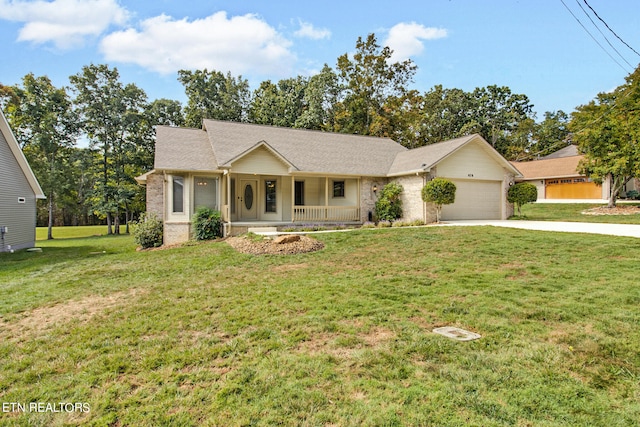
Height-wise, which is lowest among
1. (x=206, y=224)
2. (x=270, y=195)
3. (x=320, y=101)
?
(x=206, y=224)

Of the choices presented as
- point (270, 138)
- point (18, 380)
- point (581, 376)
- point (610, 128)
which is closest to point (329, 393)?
point (581, 376)

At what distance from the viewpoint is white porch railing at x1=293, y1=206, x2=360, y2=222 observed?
17.5 m

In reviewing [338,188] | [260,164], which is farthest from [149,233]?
[338,188]

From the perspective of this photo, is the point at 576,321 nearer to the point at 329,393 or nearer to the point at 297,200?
the point at 329,393

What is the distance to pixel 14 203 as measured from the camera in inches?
624

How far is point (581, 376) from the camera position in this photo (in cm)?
331

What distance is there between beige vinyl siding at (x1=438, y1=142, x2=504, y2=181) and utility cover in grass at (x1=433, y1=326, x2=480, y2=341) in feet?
46.1

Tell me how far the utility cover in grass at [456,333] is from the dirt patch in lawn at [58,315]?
4.98 metres

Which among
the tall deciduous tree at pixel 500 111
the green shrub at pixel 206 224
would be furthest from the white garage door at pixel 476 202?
the tall deciduous tree at pixel 500 111

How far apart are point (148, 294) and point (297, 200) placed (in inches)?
505

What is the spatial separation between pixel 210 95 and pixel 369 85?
49.1 ft

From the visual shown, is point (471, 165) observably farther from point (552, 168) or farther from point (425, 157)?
point (552, 168)

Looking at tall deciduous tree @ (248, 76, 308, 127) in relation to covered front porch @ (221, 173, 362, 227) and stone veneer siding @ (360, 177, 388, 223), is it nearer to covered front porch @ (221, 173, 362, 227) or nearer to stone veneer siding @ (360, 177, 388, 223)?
covered front porch @ (221, 173, 362, 227)

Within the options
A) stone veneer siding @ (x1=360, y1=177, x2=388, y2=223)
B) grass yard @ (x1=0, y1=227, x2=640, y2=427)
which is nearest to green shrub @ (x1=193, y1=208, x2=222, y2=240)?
grass yard @ (x1=0, y1=227, x2=640, y2=427)
